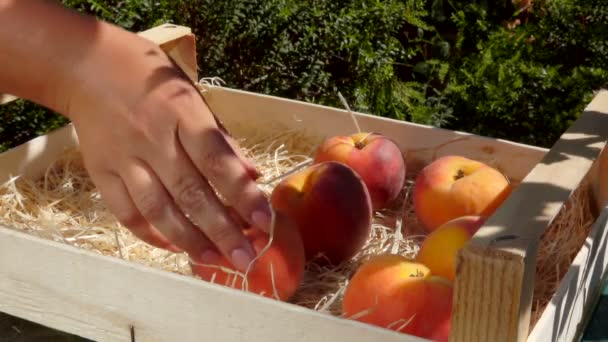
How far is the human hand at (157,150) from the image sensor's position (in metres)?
1.07

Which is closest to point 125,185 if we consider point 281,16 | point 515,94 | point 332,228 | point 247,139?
point 332,228

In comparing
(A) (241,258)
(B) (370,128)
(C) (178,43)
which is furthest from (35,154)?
(A) (241,258)

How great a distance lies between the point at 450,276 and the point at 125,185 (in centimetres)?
44

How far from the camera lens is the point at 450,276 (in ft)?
3.85

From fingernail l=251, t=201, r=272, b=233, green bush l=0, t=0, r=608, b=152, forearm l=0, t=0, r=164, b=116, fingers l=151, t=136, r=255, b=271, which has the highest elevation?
forearm l=0, t=0, r=164, b=116

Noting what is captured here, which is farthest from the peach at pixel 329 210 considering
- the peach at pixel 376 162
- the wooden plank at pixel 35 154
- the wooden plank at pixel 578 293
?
the wooden plank at pixel 35 154

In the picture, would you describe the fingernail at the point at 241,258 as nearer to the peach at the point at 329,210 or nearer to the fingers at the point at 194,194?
the fingers at the point at 194,194

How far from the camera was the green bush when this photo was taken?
2.37 metres

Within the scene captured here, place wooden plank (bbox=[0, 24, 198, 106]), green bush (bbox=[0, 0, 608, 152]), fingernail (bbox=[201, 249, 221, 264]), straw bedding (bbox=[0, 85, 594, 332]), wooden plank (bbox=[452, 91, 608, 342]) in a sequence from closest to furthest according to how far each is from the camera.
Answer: wooden plank (bbox=[452, 91, 608, 342])
fingernail (bbox=[201, 249, 221, 264])
straw bedding (bbox=[0, 85, 594, 332])
wooden plank (bbox=[0, 24, 198, 106])
green bush (bbox=[0, 0, 608, 152])

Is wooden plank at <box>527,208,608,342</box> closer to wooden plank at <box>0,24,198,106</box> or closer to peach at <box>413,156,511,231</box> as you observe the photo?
peach at <box>413,156,511,231</box>

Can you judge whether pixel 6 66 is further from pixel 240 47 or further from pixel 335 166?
pixel 240 47

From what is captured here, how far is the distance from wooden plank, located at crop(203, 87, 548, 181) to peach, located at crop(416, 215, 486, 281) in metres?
0.47

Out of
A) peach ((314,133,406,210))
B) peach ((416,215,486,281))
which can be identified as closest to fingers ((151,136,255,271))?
peach ((416,215,486,281))

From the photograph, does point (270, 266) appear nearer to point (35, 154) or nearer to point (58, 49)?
point (58, 49)
